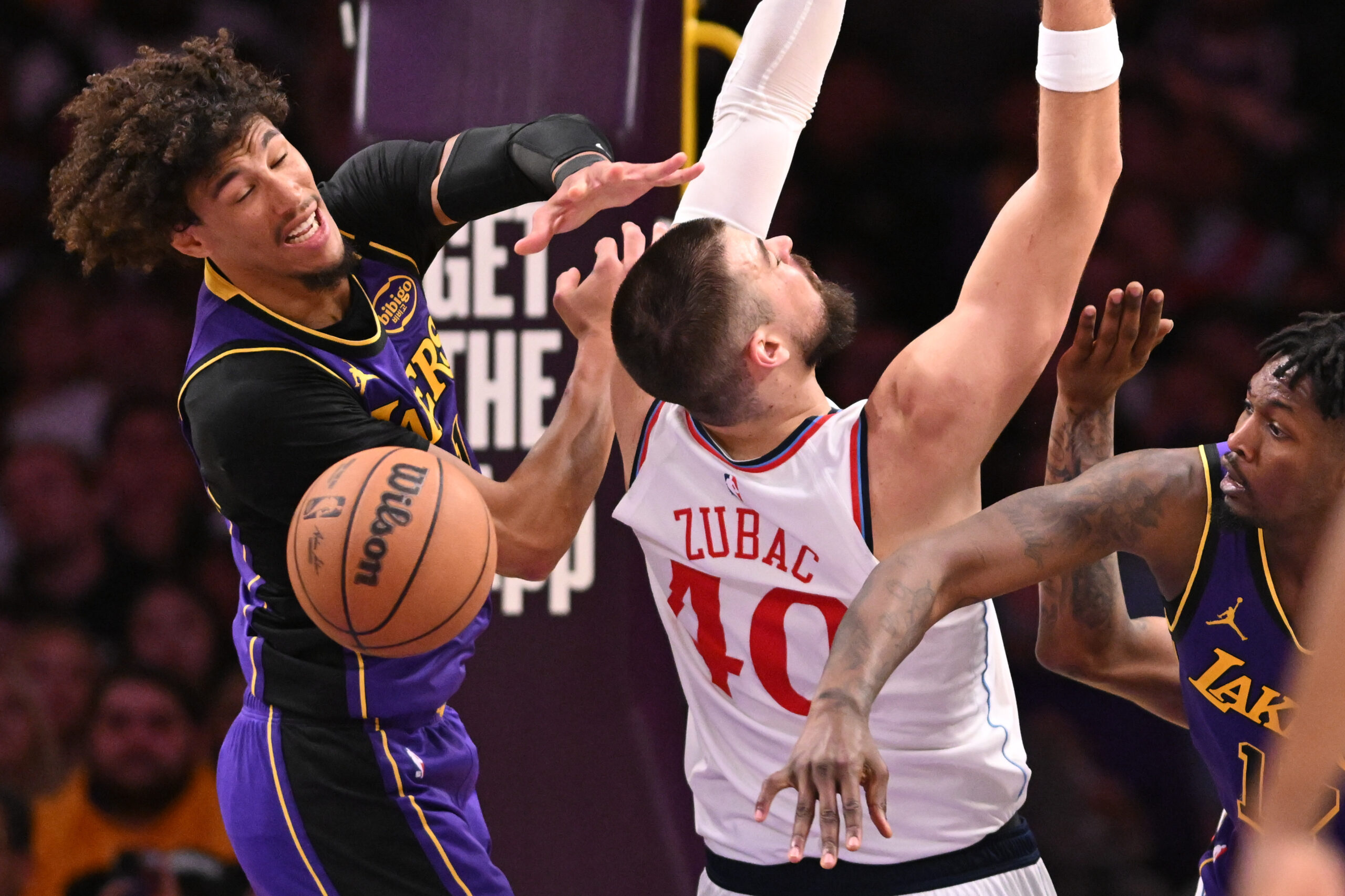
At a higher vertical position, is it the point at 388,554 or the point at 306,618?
the point at 388,554

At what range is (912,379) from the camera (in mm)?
2270

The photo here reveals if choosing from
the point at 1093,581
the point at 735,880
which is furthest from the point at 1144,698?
the point at 735,880

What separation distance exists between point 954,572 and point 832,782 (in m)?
0.43

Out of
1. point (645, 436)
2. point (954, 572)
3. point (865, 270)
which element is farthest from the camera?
point (865, 270)

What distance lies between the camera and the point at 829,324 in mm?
2488

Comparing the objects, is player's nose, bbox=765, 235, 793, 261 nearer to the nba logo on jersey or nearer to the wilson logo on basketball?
the wilson logo on basketball

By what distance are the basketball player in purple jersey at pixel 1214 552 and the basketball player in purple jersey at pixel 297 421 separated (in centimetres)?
88

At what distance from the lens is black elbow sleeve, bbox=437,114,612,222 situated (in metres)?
2.88

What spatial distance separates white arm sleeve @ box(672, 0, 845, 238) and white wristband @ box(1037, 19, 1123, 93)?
0.59m

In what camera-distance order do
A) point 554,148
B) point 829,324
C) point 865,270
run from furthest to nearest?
point 865,270, point 554,148, point 829,324

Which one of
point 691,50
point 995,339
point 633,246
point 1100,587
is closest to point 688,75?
point 691,50

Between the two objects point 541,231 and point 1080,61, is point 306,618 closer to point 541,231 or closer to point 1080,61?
point 541,231

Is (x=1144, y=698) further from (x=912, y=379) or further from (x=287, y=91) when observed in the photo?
(x=287, y=91)

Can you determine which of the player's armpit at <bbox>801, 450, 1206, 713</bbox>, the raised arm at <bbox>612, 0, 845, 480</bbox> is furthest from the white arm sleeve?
the player's armpit at <bbox>801, 450, 1206, 713</bbox>
